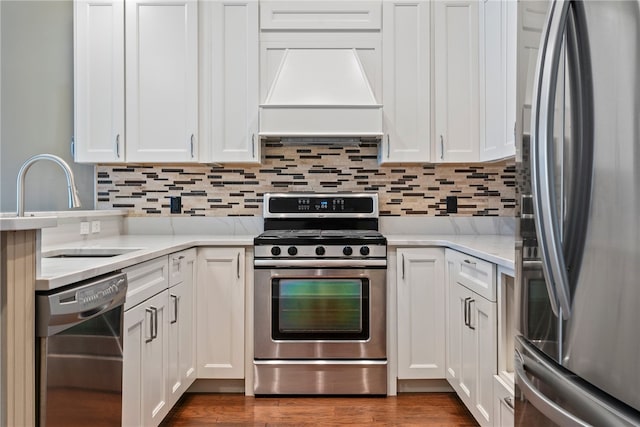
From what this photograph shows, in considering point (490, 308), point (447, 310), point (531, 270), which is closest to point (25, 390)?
point (531, 270)

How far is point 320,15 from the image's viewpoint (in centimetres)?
298

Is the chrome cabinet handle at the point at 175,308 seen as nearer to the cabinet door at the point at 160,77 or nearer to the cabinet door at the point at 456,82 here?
the cabinet door at the point at 160,77

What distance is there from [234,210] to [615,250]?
8.83ft

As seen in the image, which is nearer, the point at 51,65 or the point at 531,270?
the point at 531,270

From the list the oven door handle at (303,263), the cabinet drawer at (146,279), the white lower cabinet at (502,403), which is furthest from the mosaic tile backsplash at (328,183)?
the white lower cabinet at (502,403)

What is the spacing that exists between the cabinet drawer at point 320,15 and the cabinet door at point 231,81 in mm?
108

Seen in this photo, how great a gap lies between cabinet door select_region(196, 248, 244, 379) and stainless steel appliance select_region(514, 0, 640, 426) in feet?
6.32

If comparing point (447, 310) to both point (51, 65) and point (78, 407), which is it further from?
point (51, 65)

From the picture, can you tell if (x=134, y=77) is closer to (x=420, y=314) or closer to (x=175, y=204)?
(x=175, y=204)

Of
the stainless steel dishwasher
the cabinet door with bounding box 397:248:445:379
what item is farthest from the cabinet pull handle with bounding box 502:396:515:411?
the stainless steel dishwasher

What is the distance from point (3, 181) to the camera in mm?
2688

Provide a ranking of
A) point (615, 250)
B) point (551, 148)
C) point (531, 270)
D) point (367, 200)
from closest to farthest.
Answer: point (615, 250) → point (551, 148) → point (531, 270) → point (367, 200)

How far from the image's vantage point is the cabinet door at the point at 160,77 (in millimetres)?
2916

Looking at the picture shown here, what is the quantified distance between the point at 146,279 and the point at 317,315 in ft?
3.47
